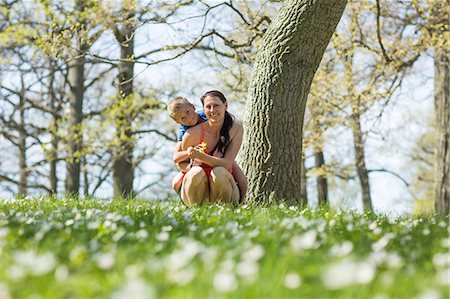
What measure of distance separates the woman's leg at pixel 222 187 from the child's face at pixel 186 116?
2.04 ft

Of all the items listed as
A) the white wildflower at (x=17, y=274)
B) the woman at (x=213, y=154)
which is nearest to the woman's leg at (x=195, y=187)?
the woman at (x=213, y=154)

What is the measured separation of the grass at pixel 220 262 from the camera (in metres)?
2.18

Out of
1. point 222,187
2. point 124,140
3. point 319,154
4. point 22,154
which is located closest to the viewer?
point 222,187

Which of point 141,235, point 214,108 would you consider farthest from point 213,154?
point 141,235

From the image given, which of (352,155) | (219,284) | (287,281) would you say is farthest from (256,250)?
(352,155)

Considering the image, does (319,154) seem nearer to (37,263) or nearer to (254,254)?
(254,254)

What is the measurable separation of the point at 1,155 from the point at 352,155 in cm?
1161

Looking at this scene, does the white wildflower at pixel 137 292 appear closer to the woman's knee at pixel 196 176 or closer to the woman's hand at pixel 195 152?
the woman's hand at pixel 195 152

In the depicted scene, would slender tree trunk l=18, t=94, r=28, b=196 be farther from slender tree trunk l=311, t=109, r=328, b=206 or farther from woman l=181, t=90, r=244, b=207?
woman l=181, t=90, r=244, b=207

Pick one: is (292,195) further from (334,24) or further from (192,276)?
(192,276)

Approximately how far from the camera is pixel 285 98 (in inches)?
294

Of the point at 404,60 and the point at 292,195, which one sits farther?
the point at 404,60

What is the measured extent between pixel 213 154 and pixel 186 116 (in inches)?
21.0

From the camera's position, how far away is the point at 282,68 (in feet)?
24.5
